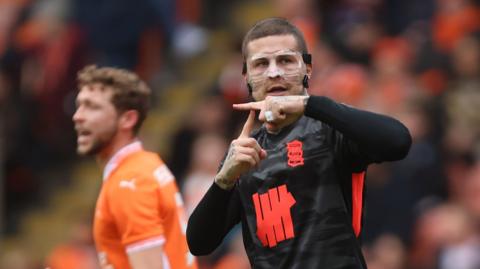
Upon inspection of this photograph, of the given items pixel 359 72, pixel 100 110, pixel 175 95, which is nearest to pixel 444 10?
pixel 359 72

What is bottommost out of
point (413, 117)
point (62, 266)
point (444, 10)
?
point (62, 266)

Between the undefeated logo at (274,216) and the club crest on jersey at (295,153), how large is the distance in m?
0.11

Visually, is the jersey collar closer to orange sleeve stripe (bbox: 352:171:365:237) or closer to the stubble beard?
the stubble beard

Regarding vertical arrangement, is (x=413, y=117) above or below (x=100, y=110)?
below

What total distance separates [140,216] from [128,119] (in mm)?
795

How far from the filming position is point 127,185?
7145mm

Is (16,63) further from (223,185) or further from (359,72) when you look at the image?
(223,185)

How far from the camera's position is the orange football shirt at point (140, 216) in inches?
275

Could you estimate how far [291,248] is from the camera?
18.6ft

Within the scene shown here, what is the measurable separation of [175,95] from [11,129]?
1.98 meters

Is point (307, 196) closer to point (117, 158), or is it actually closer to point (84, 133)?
point (117, 158)

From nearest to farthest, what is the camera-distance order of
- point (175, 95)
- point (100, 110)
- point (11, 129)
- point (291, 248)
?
1. point (291, 248)
2. point (100, 110)
3. point (11, 129)
4. point (175, 95)

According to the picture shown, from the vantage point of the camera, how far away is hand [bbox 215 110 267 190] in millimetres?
5578

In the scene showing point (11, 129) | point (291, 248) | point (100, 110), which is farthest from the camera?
point (11, 129)
